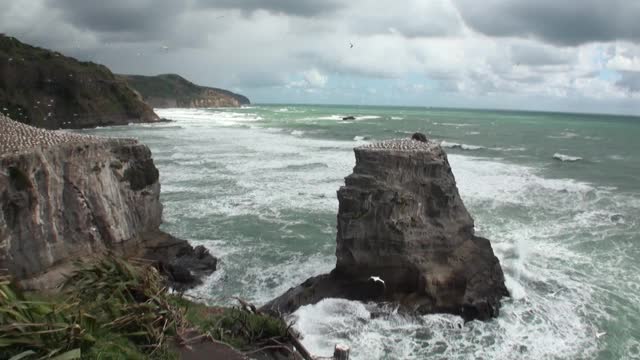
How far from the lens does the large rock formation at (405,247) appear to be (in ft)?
50.5

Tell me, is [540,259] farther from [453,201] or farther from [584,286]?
[453,201]

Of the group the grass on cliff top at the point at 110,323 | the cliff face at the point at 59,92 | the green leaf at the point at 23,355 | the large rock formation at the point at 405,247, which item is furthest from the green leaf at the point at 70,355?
the cliff face at the point at 59,92

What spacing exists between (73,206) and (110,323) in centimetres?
896

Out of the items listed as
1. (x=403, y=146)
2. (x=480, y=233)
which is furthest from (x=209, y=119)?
(x=403, y=146)

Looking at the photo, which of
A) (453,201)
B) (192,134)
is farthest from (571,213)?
(192,134)

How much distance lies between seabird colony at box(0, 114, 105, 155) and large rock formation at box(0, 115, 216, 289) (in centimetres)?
2

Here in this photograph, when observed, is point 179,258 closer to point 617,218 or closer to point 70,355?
point 70,355

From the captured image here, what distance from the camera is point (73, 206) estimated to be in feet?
48.6

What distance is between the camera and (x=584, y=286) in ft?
58.2

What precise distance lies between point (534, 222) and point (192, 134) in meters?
49.3

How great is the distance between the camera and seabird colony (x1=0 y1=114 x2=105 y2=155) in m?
13.7

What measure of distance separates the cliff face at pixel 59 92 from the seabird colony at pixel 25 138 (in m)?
53.9

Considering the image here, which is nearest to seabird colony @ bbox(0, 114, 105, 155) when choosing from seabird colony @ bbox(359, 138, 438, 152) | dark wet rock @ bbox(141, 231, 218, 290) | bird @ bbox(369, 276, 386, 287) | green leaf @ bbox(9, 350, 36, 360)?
dark wet rock @ bbox(141, 231, 218, 290)

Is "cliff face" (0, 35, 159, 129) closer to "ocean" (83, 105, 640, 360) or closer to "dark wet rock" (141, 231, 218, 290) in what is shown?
"ocean" (83, 105, 640, 360)
